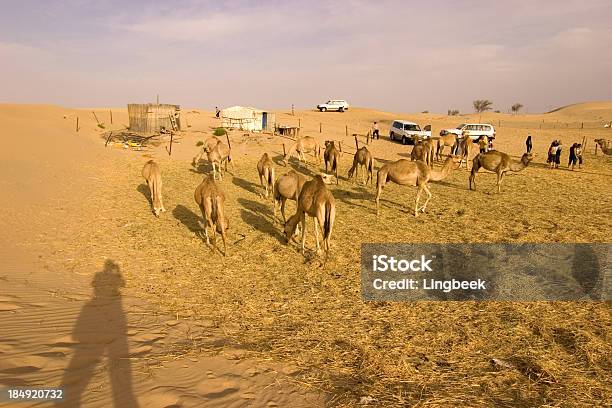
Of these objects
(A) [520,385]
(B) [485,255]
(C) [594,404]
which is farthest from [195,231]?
(C) [594,404]

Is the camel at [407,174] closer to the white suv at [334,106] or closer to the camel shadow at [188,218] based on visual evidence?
the camel shadow at [188,218]

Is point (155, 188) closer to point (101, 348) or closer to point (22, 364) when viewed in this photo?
point (101, 348)

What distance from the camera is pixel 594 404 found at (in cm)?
488

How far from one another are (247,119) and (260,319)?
127ft

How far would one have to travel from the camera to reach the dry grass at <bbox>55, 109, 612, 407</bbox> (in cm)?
525

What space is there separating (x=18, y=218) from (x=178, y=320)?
9.48 m

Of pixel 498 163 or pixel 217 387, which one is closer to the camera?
pixel 217 387

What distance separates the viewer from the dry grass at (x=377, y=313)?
525cm

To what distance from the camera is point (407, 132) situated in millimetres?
36531

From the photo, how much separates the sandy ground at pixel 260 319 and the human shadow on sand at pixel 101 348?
0.10ft

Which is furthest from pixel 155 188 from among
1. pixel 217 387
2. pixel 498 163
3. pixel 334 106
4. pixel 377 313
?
pixel 334 106

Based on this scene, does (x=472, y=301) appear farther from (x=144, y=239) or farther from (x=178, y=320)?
(x=144, y=239)

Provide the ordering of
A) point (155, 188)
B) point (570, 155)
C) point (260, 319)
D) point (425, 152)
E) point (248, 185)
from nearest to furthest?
point (260, 319) → point (155, 188) → point (248, 185) → point (425, 152) → point (570, 155)

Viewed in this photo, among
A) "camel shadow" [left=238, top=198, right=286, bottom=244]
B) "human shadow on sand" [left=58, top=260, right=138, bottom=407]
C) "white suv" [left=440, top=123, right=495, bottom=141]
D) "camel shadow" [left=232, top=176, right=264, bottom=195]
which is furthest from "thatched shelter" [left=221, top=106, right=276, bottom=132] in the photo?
"human shadow on sand" [left=58, top=260, right=138, bottom=407]
